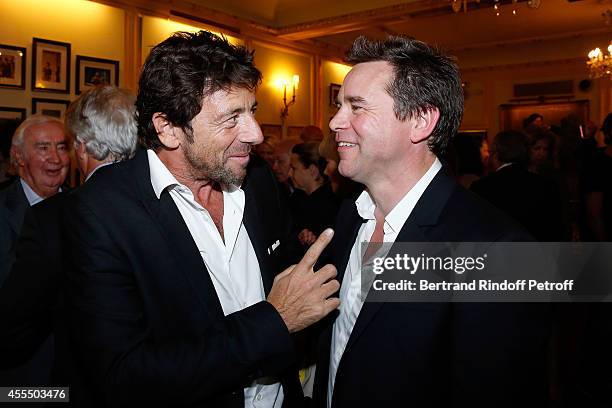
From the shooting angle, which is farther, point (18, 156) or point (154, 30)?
point (154, 30)

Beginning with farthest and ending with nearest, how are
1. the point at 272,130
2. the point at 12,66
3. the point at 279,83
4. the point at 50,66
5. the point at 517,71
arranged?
1. the point at 517,71
2. the point at 279,83
3. the point at 272,130
4. the point at 50,66
5. the point at 12,66

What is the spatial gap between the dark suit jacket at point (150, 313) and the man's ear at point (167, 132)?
0.58 ft

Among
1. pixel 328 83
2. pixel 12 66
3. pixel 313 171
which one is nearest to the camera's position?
pixel 313 171

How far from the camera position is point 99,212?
132 cm

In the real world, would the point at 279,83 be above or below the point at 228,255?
above

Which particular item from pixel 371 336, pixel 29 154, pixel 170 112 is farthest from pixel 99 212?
pixel 29 154

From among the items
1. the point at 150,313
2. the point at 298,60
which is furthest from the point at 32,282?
the point at 298,60

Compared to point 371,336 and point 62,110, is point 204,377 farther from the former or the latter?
→ point 62,110

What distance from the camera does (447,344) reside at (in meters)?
1.37

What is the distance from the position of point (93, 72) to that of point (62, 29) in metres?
0.58

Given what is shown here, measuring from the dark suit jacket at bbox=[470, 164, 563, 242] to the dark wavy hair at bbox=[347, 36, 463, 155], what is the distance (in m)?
2.02

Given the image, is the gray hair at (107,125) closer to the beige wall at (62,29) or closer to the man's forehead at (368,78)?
the man's forehead at (368,78)

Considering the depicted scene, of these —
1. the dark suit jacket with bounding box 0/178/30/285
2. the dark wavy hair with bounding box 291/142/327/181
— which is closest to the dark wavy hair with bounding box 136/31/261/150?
the dark suit jacket with bounding box 0/178/30/285

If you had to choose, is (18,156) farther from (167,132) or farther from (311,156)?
(311,156)
